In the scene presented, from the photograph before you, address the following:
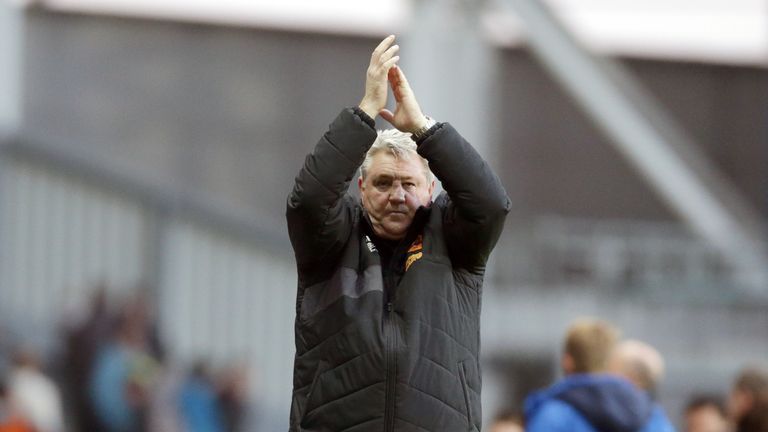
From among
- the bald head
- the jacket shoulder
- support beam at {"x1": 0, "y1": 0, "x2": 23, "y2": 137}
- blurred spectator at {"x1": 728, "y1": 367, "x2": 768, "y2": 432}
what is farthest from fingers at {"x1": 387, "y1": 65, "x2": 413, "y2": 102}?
support beam at {"x1": 0, "y1": 0, "x2": 23, "y2": 137}

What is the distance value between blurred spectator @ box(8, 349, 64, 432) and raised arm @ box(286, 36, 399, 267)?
7.78m

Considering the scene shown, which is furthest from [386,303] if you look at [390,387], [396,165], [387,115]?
[387,115]

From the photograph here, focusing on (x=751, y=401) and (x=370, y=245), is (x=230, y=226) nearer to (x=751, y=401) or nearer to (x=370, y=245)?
(x=751, y=401)

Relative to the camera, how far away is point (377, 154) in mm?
4043

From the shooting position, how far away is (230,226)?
515 inches

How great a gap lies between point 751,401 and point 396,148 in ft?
8.82

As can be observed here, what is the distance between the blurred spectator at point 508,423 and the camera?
6.64 meters

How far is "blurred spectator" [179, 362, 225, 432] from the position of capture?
1246cm

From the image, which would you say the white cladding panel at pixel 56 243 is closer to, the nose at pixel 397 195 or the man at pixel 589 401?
the man at pixel 589 401

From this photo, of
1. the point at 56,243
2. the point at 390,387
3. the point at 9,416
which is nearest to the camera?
the point at 390,387

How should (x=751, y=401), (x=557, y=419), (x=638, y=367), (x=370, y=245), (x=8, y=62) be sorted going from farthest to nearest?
(x=8, y=62) → (x=638, y=367) → (x=751, y=401) → (x=557, y=419) → (x=370, y=245)

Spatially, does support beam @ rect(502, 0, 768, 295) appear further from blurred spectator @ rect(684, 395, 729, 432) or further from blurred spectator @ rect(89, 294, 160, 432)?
blurred spectator @ rect(684, 395, 729, 432)

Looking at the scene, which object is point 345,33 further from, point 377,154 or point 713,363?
point 377,154

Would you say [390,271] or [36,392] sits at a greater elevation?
[390,271]
